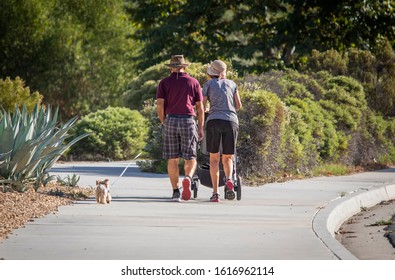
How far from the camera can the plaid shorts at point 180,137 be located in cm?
1525

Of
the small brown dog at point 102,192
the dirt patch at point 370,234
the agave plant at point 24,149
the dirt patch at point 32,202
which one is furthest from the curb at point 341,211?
the agave plant at point 24,149

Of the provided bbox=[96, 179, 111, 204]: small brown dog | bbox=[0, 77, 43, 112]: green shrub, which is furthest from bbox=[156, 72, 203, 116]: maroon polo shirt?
bbox=[0, 77, 43, 112]: green shrub

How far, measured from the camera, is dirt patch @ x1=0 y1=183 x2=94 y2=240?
1215 cm

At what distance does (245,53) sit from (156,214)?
22.9 m

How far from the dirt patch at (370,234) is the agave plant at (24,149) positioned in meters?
3.86

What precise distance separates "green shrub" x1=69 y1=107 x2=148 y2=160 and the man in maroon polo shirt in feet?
39.1

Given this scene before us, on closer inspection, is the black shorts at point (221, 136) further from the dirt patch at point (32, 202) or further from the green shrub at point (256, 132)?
the green shrub at point (256, 132)

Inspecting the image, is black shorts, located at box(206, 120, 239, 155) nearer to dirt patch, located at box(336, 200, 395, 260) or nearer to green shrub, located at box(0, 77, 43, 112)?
dirt patch, located at box(336, 200, 395, 260)

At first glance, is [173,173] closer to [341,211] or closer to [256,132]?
[341,211]

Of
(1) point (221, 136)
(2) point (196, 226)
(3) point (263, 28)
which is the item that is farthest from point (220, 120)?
(3) point (263, 28)

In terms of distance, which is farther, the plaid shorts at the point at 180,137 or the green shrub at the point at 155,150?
the green shrub at the point at 155,150

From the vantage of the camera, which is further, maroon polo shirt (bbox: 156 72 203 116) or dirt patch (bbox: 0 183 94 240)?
maroon polo shirt (bbox: 156 72 203 116)

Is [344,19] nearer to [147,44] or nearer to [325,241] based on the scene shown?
[147,44]

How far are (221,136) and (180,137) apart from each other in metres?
0.56
